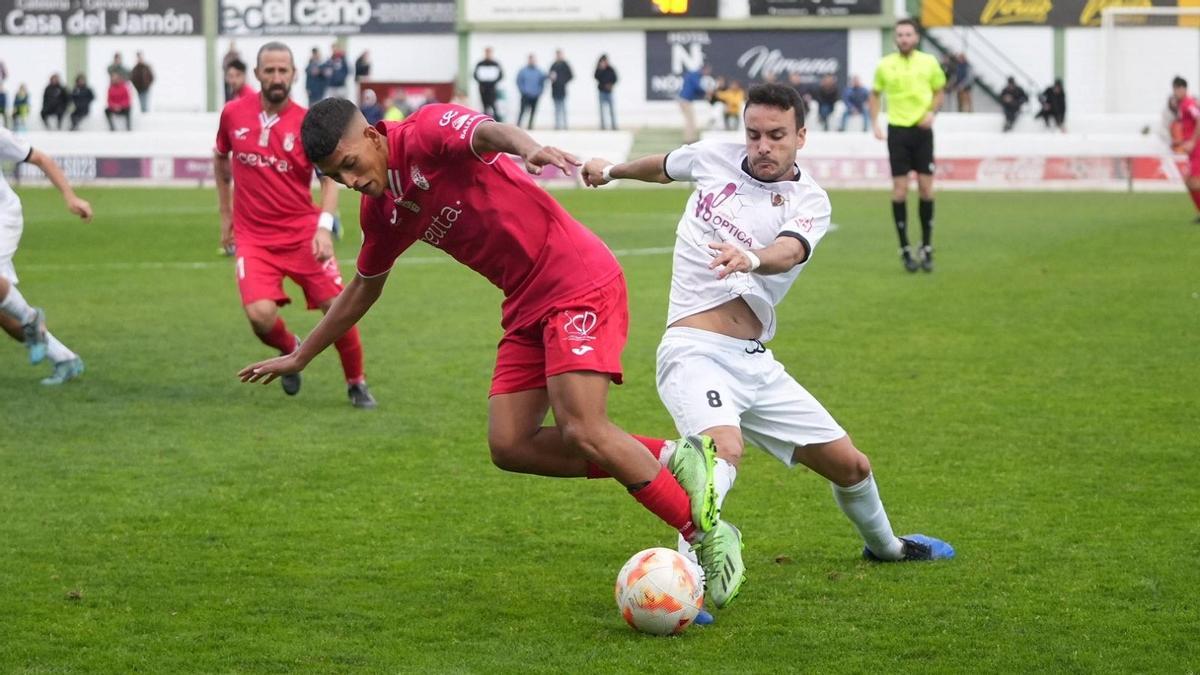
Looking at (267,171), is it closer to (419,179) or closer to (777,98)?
(419,179)

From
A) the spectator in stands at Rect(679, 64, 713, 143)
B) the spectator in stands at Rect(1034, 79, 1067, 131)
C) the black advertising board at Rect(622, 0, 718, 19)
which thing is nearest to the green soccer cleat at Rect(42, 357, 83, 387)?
the spectator in stands at Rect(679, 64, 713, 143)

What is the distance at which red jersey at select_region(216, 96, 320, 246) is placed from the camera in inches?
382

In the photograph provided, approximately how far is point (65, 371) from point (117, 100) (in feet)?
118

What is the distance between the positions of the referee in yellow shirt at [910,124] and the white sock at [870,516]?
34.4 ft

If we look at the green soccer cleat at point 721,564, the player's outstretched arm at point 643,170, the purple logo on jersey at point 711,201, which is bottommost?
the green soccer cleat at point 721,564

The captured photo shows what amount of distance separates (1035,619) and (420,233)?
237 cm

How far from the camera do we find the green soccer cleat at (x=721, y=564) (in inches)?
196

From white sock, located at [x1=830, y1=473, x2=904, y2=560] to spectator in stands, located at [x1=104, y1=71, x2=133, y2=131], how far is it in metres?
41.7

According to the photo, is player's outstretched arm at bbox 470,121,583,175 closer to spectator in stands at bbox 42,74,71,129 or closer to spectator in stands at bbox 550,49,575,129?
spectator in stands at bbox 550,49,575,129

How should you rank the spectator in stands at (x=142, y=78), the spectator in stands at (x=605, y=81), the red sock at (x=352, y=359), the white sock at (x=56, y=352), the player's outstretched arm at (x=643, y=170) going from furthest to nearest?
the spectator in stands at (x=142, y=78)
the spectator in stands at (x=605, y=81)
the white sock at (x=56, y=352)
the red sock at (x=352, y=359)
the player's outstretched arm at (x=643, y=170)

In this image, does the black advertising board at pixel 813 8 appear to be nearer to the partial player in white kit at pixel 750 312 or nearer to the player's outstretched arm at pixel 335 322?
the partial player in white kit at pixel 750 312

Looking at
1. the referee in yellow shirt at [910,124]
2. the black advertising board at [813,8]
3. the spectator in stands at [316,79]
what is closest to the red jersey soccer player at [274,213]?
the referee in yellow shirt at [910,124]

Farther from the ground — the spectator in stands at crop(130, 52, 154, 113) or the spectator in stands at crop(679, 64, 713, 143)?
the spectator in stands at crop(130, 52, 154, 113)

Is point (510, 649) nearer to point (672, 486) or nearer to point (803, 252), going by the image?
point (672, 486)
